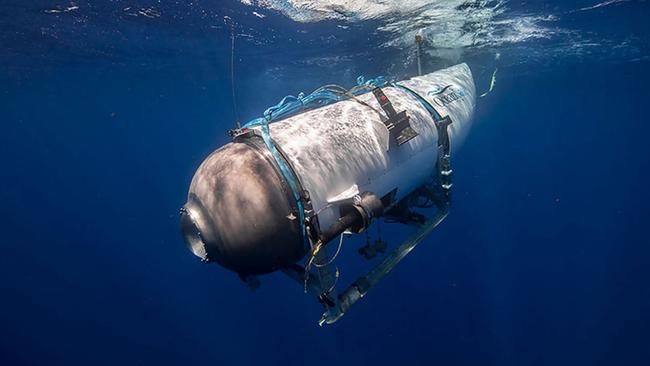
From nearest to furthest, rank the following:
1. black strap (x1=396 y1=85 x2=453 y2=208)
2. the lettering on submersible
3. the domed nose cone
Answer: the domed nose cone
black strap (x1=396 y1=85 x2=453 y2=208)
the lettering on submersible

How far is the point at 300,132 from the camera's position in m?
3.63

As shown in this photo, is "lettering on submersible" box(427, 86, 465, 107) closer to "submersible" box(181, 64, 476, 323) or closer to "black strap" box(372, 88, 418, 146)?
"submersible" box(181, 64, 476, 323)

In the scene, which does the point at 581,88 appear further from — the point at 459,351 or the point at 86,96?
the point at 86,96

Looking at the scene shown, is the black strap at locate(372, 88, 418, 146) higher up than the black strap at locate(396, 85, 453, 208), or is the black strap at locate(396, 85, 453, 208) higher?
the black strap at locate(372, 88, 418, 146)

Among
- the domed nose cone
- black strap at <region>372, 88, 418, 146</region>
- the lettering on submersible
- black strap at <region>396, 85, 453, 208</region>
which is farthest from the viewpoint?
the lettering on submersible

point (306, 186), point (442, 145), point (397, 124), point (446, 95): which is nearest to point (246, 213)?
point (306, 186)

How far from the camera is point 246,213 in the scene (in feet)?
9.86

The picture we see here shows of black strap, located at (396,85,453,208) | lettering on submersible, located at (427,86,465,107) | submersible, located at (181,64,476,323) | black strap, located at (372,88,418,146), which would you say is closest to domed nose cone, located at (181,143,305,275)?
submersible, located at (181,64,476,323)

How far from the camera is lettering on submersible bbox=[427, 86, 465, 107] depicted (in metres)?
5.57

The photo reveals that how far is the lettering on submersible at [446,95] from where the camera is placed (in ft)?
18.3

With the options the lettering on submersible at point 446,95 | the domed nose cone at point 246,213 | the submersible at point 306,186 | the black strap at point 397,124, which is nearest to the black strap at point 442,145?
the submersible at point 306,186

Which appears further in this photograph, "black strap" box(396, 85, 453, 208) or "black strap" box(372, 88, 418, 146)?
"black strap" box(396, 85, 453, 208)

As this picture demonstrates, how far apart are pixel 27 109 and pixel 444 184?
120 feet

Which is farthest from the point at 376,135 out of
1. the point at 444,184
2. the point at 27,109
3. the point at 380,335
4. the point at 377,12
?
the point at 27,109
